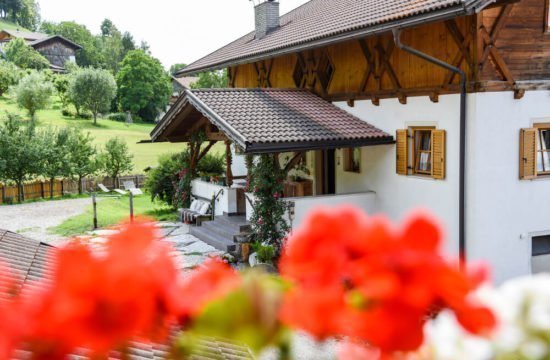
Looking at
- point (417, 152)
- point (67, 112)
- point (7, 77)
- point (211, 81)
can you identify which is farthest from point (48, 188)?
point (7, 77)

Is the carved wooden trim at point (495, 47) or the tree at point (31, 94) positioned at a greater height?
the tree at point (31, 94)

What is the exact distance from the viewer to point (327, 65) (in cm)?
1573

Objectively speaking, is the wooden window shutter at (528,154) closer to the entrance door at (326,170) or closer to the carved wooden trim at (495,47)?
the carved wooden trim at (495,47)

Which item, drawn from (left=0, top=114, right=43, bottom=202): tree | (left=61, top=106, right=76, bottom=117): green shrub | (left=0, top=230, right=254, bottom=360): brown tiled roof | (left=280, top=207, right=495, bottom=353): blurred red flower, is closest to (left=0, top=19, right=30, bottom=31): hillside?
(left=61, top=106, right=76, bottom=117): green shrub

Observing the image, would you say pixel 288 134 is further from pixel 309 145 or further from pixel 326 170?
pixel 326 170

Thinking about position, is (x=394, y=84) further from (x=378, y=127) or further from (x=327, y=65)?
(x=327, y=65)

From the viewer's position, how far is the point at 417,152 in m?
12.8

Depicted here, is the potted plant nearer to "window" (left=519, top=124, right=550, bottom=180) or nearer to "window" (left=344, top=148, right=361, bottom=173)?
"window" (left=344, top=148, right=361, bottom=173)

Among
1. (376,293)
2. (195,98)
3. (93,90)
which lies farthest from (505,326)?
(93,90)

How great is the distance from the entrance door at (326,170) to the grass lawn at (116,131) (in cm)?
2228

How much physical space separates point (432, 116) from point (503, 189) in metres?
1.92

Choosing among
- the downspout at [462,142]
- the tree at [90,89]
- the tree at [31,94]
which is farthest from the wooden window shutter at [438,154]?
the tree at [90,89]

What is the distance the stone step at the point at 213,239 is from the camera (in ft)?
48.5

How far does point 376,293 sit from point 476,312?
0.14 m
